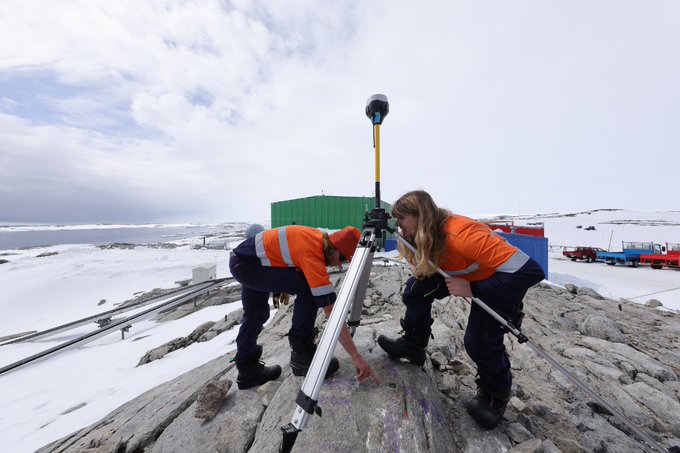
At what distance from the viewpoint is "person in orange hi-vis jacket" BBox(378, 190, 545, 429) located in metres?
2.29

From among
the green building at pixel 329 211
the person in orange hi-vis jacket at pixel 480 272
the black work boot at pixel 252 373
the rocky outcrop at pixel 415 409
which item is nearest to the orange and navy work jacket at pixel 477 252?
the person in orange hi-vis jacket at pixel 480 272

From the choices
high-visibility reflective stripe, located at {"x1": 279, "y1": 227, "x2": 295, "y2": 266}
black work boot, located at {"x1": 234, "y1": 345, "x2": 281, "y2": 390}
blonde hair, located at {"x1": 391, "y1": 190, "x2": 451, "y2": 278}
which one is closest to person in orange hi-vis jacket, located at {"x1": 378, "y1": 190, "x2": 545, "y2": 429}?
blonde hair, located at {"x1": 391, "y1": 190, "x2": 451, "y2": 278}

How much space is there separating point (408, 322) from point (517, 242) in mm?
12492

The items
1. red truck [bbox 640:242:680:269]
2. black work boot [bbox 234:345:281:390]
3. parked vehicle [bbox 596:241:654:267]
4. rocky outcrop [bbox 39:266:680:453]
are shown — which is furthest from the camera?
parked vehicle [bbox 596:241:654:267]

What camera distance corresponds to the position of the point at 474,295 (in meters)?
2.45

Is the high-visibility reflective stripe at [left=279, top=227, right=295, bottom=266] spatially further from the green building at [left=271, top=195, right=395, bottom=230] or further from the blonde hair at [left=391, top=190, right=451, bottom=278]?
the green building at [left=271, top=195, right=395, bottom=230]

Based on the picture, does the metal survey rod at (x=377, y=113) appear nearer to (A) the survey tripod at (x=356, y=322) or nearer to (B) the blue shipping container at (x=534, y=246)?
(A) the survey tripod at (x=356, y=322)

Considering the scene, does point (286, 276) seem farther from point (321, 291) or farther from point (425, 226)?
point (425, 226)

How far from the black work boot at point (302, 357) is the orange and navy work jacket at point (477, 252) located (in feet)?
4.89

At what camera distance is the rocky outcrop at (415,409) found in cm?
212

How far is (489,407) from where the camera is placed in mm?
2385

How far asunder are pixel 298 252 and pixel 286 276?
0.35m

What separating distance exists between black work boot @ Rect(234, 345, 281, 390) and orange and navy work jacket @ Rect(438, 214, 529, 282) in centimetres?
222

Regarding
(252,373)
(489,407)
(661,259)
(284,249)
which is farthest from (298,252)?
(661,259)
